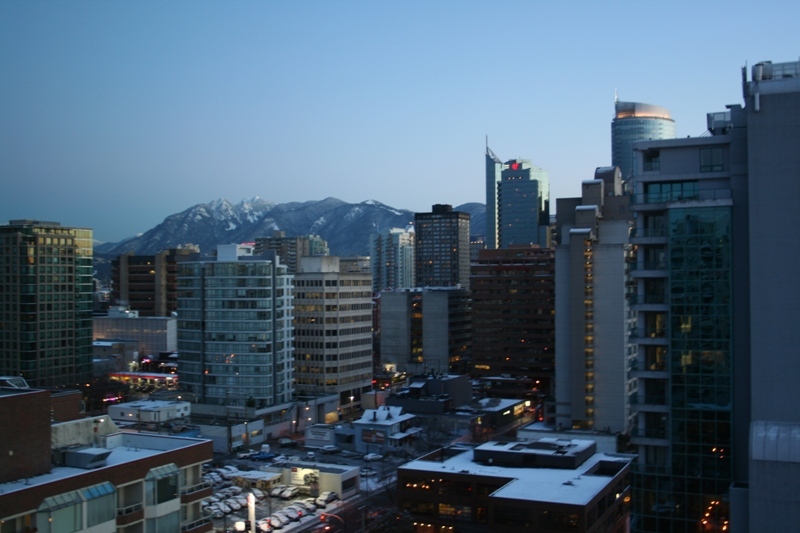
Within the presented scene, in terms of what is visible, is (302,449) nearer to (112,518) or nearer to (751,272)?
(112,518)

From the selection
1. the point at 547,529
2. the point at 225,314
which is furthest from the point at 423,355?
the point at 547,529

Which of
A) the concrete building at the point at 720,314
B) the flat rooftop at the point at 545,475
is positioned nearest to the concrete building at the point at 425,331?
the flat rooftop at the point at 545,475

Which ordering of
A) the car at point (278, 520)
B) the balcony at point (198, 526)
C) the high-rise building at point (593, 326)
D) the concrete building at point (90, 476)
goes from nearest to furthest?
the concrete building at point (90, 476), the balcony at point (198, 526), the car at point (278, 520), the high-rise building at point (593, 326)

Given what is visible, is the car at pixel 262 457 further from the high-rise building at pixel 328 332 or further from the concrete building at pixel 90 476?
the concrete building at pixel 90 476

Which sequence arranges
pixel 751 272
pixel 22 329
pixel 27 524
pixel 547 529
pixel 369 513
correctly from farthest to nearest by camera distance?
1. pixel 22 329
2. pixel 369 513
3. pixel 547 529
4. pixel 751 272
5. pixel 27 524

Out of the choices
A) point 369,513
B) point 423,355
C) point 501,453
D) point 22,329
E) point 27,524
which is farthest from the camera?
point 423,355

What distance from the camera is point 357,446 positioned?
201ft

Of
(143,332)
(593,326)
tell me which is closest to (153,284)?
(143,332)

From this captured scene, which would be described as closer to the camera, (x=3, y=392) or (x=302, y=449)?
(x=3, y=392)

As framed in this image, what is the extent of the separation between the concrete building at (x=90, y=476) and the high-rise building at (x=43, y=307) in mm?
63770

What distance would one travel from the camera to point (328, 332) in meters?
75.4

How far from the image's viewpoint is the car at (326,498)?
46.4 meters

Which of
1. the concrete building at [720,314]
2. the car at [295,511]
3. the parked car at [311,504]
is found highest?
the concrete building at [720,314]

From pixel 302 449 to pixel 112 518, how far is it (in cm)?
4341
